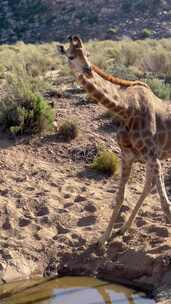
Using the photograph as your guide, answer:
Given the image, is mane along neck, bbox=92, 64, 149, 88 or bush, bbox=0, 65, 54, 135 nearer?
mane along neck, bbox=92, 64, 149, 88

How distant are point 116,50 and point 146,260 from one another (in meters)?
16.9

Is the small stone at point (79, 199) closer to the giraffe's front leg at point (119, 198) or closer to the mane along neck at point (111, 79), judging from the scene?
the giraffe's front leg at point (119, 198)

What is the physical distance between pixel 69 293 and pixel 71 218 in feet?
6.05

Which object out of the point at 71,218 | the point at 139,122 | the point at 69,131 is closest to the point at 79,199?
the point at 71,218

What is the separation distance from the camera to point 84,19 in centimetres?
4612

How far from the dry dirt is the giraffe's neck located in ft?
6.46

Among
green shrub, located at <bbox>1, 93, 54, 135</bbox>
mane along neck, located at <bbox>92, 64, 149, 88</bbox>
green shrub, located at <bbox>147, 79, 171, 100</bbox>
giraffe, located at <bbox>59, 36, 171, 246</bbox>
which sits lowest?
green shrub, located at <bbox>147, 79, 171, 100</bbox>

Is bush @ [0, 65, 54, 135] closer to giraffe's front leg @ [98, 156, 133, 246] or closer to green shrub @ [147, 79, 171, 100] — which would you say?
green shrub @ [147, 79, 171, 100]

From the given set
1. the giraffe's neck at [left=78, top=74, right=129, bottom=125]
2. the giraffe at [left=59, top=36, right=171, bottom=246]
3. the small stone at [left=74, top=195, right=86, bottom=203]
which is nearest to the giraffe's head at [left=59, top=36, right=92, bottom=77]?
the giraffe's neck at [left=78, top=74, right=129, bottom=125]

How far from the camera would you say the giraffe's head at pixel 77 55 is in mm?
8008

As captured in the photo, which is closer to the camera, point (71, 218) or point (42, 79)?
point (71, 218)

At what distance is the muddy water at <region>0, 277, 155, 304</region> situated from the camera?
9180 mm

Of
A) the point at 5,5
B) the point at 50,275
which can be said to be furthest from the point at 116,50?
the point at 5,5

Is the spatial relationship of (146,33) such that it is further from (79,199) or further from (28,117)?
(79,199)
